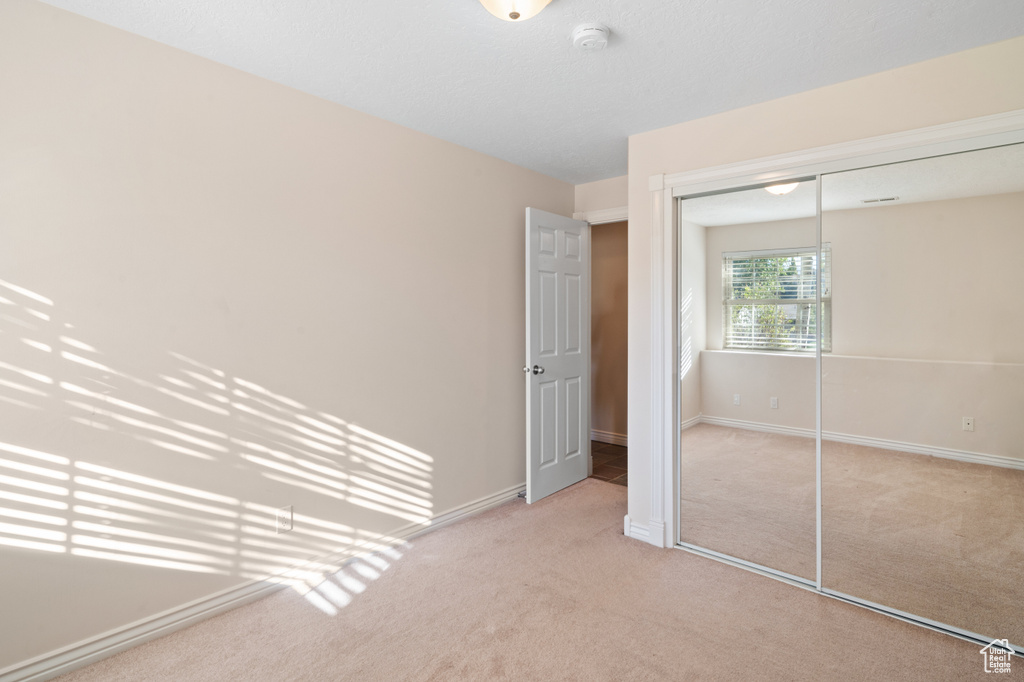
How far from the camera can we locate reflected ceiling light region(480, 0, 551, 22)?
1702 millimetres

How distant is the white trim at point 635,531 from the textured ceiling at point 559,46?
2.44 meters

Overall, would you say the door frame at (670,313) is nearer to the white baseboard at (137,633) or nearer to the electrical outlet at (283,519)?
the white baseboard at (137,633)

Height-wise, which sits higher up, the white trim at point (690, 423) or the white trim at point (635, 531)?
the white trim at point (690, 423)

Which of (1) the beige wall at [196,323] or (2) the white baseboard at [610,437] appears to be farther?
(2) the white baseboard at [610,437]

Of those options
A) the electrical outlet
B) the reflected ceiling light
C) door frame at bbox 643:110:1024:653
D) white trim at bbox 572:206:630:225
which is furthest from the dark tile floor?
the reflected ceiling light

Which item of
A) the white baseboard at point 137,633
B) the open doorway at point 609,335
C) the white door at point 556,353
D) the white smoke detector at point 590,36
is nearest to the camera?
the white baseboard at point 137,633

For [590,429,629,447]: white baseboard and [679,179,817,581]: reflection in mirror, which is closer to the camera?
[679,179,817,581]: reflection in mirror

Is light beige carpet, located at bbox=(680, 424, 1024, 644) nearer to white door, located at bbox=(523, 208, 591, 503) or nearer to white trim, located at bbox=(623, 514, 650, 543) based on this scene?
white trim, located at bbox=(623, 514, 650, 543)

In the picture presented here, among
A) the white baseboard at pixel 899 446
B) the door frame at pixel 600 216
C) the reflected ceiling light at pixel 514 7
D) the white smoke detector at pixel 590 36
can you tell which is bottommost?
the white baseboard at pixel 899 446

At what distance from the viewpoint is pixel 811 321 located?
2639mm

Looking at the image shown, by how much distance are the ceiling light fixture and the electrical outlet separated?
303cm

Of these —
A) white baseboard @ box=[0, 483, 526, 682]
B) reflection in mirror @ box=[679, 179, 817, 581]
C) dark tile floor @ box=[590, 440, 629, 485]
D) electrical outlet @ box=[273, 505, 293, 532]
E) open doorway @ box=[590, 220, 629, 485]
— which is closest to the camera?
white baseboard @ box=[0, 483, 526, 682]

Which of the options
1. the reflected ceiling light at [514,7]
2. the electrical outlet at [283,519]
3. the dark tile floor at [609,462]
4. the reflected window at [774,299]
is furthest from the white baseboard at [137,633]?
the reflected ceiling light at [514,7]

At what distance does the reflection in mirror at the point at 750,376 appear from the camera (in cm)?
268
